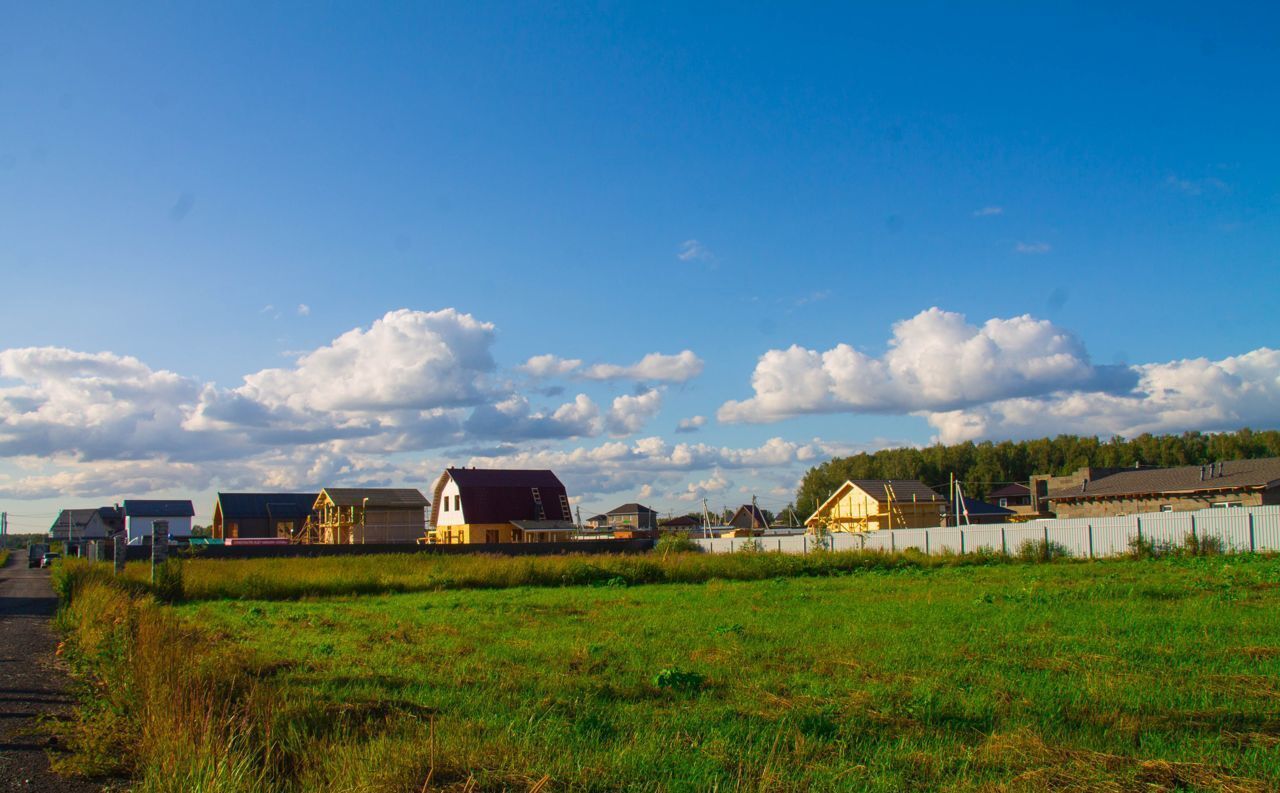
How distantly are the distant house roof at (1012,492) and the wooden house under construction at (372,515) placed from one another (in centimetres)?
7309

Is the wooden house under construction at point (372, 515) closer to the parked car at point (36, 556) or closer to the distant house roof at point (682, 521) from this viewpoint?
the parked car at point (36, 556)

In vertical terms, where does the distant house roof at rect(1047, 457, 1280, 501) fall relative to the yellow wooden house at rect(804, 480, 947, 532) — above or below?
above

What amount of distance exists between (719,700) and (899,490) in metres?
66.3

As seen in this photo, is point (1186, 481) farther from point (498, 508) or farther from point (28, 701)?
point (28, 701)

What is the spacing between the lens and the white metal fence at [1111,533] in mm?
33938

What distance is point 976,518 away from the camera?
82.6m

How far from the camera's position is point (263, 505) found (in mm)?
93250

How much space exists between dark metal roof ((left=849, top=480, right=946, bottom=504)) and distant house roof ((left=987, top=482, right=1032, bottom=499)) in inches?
1710

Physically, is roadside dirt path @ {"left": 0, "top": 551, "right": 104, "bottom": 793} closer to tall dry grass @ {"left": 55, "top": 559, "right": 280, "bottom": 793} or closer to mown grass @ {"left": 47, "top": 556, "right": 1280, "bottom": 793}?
tall dry grass @ {"left": 55, "top": 559, "right": 280, "bottom": 793}

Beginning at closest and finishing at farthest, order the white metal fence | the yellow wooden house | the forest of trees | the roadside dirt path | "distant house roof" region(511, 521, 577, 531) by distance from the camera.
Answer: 1. the roadside dirt path
2. the white metal fence
3. the yellow wooden house
4. "distant house roof" region(511, 521, 577, 531)
5. the forest of trees

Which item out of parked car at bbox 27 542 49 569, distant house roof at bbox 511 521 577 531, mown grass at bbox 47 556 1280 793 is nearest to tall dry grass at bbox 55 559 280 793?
mown grass at bbox 47 556 1280 793

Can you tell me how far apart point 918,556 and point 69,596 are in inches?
1208

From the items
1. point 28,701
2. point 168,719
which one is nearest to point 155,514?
point 28,701

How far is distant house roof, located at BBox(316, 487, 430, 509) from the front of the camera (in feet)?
241
